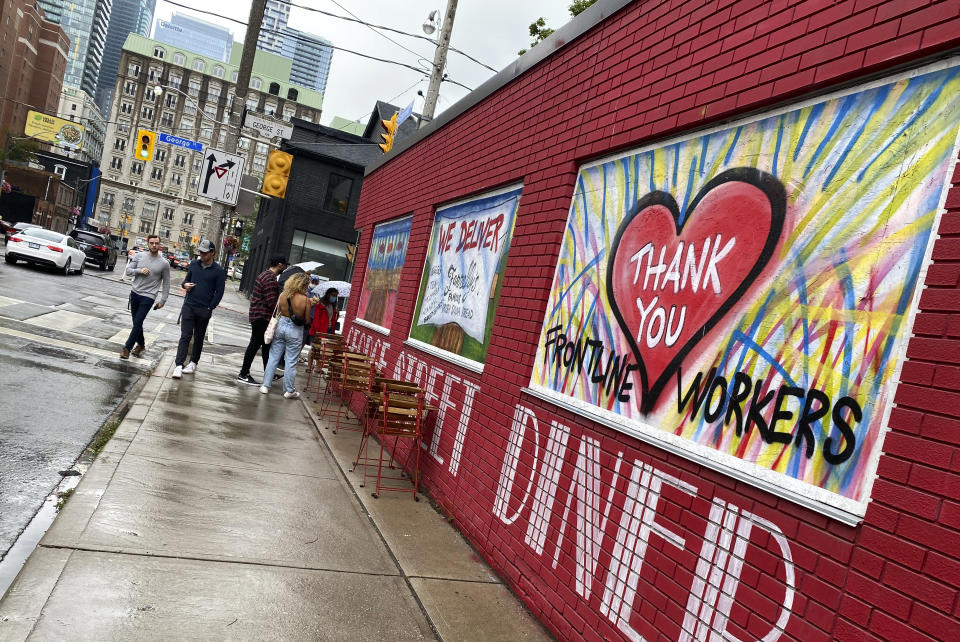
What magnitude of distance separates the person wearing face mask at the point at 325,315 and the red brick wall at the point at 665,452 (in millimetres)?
5105

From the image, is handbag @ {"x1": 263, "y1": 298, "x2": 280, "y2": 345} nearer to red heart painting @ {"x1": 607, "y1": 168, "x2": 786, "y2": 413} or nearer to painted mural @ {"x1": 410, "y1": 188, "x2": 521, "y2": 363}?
painted mural @ {"x1": 410, "y1": 188, "x2": 521, "y2": 363}

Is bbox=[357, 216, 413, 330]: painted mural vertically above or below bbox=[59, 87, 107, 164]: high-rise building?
below

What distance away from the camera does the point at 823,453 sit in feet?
8.43

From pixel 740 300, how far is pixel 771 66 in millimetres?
1099

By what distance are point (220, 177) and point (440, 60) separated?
19.0 ft

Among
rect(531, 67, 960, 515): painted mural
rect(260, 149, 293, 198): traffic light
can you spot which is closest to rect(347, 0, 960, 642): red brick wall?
rect(531, 67, 960, 515): painted mural

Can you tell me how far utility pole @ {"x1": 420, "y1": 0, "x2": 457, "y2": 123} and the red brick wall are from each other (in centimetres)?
1010

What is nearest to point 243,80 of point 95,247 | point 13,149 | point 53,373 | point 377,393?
point 53,373

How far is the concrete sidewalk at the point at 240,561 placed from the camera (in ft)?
10.4

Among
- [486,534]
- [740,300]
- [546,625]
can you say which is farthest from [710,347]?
[486,534]

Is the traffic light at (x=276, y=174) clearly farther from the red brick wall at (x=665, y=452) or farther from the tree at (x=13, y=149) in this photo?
the tree at (x=13, y=149)

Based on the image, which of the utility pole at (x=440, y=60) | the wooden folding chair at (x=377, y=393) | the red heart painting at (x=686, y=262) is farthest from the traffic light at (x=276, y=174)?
the red heart painting at (x=686, y=262)

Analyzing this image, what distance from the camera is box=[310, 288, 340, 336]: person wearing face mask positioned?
11.4 m

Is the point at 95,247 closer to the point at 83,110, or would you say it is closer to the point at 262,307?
the point at 262,307
